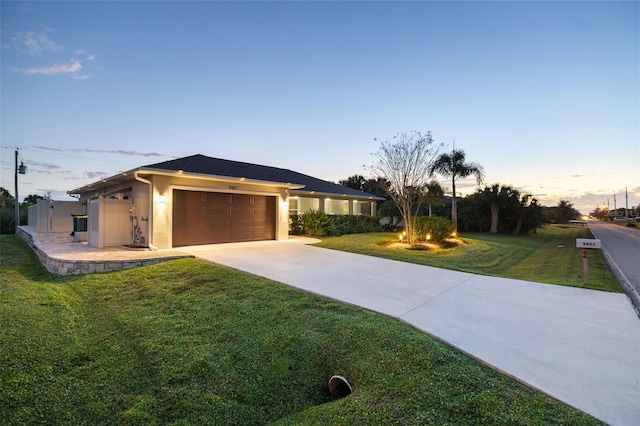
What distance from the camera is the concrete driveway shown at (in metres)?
2.52

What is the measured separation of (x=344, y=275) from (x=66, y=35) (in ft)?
37.5

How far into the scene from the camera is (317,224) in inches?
583

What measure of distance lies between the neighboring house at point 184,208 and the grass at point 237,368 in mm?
4550

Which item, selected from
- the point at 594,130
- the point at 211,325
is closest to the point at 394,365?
the point at 211,325

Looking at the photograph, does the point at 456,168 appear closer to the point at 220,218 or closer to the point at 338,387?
the point at 220,218

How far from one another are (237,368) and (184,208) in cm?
791

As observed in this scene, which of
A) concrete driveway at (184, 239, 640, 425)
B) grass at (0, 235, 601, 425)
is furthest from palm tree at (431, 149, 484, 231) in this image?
grass at (0, 235, 601, 425)

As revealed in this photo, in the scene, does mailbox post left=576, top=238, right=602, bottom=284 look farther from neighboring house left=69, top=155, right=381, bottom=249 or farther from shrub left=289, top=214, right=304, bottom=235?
shrub left=289, top=214, right=304, bottom=235

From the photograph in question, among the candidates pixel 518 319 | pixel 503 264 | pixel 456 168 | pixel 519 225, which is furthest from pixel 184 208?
pixel 519 225

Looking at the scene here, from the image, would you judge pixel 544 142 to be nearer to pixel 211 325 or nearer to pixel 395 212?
pixel 395 212

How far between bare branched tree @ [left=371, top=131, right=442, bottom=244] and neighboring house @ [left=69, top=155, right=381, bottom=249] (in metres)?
5.37

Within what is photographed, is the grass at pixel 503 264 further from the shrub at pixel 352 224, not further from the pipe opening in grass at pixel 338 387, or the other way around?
the pipe opening in grass at pixel 338 387

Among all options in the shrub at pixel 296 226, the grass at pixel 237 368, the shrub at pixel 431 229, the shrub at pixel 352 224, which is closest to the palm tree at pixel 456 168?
the shrub at pixel 352 224

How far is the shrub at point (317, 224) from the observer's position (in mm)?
14820
